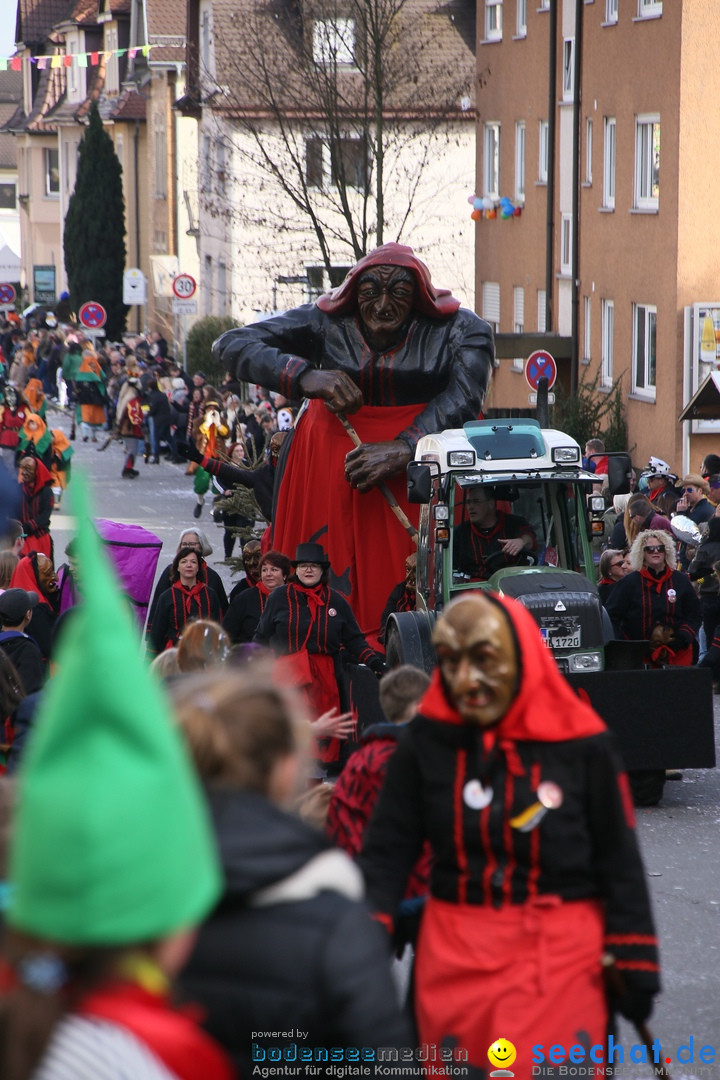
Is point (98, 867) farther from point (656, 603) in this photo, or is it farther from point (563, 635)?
point (656, 603)

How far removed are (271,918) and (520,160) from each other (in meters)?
32.8

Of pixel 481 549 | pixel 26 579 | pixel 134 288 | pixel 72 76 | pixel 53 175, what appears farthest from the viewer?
pixel 53 175

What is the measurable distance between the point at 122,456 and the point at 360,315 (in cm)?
2507

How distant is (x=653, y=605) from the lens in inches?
434

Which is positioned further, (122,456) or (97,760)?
(122,456)

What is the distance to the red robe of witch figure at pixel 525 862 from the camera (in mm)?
3723

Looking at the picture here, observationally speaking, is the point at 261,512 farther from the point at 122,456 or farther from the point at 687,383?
the point at 122,456

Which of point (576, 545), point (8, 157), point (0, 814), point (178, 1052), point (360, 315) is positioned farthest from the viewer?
point (8, 157)

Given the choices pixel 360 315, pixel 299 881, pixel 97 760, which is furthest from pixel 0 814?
pixel 360 315

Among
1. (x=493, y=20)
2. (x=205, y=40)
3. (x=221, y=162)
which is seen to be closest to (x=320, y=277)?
(x=493, y=20)

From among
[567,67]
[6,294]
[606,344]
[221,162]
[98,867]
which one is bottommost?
[98,867]

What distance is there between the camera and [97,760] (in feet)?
→ 6.44

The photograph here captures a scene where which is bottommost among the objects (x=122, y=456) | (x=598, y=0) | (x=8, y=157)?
(x=122, y=456)

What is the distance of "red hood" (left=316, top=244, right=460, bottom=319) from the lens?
10.7 m
